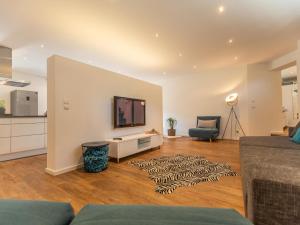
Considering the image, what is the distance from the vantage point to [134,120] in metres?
4.39

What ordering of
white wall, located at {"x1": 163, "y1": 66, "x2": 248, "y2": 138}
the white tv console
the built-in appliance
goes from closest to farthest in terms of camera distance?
1. the white tv console
2. the built-in appliance
3. white wall, located at {"x1": 163, "y1": 66, "x2": 248, "y2": 138}

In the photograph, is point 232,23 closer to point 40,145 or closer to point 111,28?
point 111,28

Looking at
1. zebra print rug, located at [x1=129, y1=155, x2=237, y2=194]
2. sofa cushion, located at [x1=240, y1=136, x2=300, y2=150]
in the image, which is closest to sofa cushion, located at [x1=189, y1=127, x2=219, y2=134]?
zebra print rug, located at [x1=129, y1=155, x2=237, y2=194]

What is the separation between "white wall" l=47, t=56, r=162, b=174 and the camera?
2721mm

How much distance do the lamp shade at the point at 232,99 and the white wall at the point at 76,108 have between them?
389 cm

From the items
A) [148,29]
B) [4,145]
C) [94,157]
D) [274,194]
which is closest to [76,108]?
[94,157]

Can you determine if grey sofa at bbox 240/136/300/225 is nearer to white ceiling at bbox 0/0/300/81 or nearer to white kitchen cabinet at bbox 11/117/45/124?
white ceiling at bbox 0/0/300/81

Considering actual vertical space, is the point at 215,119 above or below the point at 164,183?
above

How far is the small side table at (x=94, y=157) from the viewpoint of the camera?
2.77 meters

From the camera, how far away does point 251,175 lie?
3.45 ft

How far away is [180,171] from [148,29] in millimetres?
2730

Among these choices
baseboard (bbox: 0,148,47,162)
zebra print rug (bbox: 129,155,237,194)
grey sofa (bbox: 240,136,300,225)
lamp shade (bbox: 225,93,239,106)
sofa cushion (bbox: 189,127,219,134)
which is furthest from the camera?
lamp shade (bbox: 225,93,239,106)

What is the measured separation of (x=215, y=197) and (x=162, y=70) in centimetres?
538

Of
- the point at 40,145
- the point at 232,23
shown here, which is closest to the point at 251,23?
the point at 232,23
